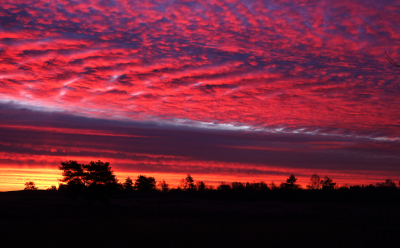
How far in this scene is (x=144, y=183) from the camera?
16888 cm

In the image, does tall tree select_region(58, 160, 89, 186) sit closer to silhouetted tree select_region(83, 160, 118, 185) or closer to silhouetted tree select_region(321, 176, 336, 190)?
silhouetted tree select_region(83, 160, 118, 185)

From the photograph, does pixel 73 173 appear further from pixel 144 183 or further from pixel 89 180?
pixel 144 183

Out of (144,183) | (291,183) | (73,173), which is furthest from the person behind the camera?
(144,183)

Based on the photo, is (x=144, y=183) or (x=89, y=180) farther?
(x=144, y=183)

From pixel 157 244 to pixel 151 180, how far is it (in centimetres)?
15254

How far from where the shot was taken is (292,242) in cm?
2867

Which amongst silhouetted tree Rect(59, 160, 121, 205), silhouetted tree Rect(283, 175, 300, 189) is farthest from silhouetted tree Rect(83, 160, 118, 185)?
silhouetted tree Rect(283, 175, 300, 189)

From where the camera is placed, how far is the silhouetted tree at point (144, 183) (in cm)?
16625

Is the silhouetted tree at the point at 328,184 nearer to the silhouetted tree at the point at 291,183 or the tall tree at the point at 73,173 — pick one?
the silhouetted tree at the point at 291,183

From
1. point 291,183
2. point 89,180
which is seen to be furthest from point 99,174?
point 291,183

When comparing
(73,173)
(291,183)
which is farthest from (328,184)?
(73,173)

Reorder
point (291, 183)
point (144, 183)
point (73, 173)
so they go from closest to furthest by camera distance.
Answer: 1. point (73, 173)
2. point (291, 183)
3. point (144, 183)

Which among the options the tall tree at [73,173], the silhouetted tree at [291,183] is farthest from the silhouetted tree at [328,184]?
the tall tree at [73,173]

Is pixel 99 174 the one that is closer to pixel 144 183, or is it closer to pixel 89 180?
pixel 89 180
